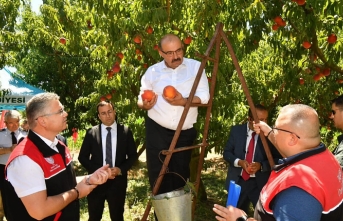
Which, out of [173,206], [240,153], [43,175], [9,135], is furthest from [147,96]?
[9,135]

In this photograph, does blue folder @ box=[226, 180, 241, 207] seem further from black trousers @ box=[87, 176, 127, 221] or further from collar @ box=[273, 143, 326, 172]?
black trousers @ box=[87, 176, 127, 221]

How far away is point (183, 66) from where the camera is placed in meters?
3.38

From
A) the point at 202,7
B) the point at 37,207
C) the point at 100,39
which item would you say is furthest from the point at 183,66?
the point at 100,39

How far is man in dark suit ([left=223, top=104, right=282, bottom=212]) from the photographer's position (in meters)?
4.21

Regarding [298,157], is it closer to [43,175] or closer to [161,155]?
[43,175]

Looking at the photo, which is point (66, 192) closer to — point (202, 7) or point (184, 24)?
point (202, 7)

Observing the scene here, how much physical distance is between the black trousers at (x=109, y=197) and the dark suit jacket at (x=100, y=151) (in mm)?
82

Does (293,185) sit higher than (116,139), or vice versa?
(293,185)

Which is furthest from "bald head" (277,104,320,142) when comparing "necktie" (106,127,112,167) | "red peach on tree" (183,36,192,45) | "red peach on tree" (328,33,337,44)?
"necktie" (106,127,112,167)

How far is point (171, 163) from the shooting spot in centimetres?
348

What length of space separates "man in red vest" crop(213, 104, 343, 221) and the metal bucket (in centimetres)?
49

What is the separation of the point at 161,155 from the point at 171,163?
123 mm

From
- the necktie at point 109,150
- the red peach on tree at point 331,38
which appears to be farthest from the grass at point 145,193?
the red peach on tree at point 331,38

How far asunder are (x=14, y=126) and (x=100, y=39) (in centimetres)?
176
